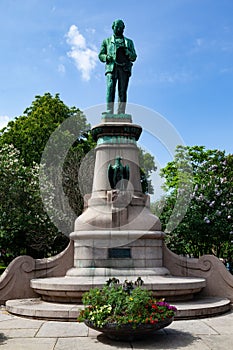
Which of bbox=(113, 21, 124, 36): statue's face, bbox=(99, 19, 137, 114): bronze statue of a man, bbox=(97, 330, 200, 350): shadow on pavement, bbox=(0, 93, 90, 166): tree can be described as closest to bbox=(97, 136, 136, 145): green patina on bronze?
bbox=(99, 19, 137, 114): bronze statue of a man

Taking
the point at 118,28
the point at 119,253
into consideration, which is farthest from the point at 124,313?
the point at 118,28

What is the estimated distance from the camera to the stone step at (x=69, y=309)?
9789 millimetres

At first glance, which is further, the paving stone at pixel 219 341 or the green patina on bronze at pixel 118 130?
the green patina on bronze at pixel 118 130

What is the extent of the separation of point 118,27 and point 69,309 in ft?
37.4

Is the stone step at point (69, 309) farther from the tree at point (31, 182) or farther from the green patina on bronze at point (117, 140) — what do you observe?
the tree at point (31, 182)

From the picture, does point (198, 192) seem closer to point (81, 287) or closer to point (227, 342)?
point (81, 287)

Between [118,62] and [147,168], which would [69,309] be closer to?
[118,62]

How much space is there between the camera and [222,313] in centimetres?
1081

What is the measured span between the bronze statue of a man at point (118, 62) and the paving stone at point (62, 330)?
9.10 meters

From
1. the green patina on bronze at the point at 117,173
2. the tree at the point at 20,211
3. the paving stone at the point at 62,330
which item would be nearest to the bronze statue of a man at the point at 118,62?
the green patina on bronze at the point at 117,173

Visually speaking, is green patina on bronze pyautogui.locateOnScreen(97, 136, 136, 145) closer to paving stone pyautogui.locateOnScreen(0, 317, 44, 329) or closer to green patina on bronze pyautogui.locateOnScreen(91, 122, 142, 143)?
green patina on bronze pyautogui.locateOnScreen(91, 122, 142, 143)

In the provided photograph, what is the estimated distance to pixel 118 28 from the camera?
1617 cm

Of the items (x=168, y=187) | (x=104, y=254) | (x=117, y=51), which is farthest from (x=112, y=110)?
(x=168, y=187)

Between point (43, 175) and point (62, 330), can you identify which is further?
point (43, 175)
